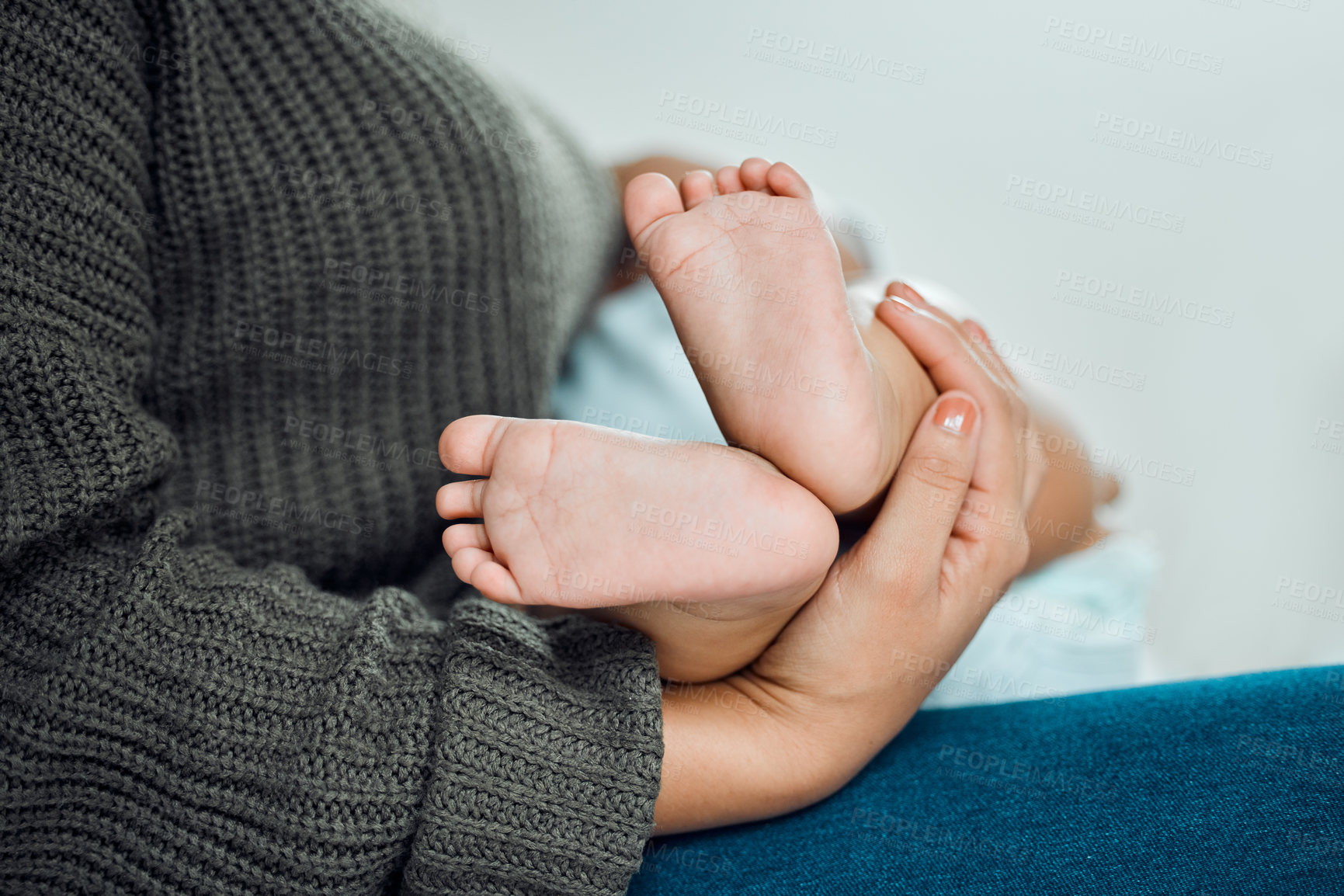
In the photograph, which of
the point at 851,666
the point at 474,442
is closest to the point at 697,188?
the point at 474,442

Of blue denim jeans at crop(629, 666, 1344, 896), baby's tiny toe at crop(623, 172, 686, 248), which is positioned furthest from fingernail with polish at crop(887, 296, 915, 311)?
blue denim jeans at crop(629, 666, 1344, 896)

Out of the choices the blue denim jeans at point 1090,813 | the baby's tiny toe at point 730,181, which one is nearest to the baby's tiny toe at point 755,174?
the baby's tiny toe at point 730,181

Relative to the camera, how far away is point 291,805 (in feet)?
1.64

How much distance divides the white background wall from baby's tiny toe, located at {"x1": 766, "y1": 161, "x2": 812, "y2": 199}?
60cm

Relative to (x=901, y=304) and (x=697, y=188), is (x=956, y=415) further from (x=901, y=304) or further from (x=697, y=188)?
(x=697, y=188)

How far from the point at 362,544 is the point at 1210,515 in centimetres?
129

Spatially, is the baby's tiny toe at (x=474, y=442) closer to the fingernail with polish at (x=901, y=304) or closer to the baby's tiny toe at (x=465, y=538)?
the baby's tiny toe at (x=465, y=538)

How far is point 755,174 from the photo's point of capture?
0.61 m

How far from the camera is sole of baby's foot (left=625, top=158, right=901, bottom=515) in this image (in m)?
0.54

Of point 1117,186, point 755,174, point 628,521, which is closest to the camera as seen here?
point 628,521

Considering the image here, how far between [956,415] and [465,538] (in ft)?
1.22

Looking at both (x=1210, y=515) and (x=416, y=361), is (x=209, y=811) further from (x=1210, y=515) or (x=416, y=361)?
(x=1210, y=515)

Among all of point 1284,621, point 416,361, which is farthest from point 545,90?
point 1284,621

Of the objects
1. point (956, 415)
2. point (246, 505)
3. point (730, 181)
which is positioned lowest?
point (246, 505)
